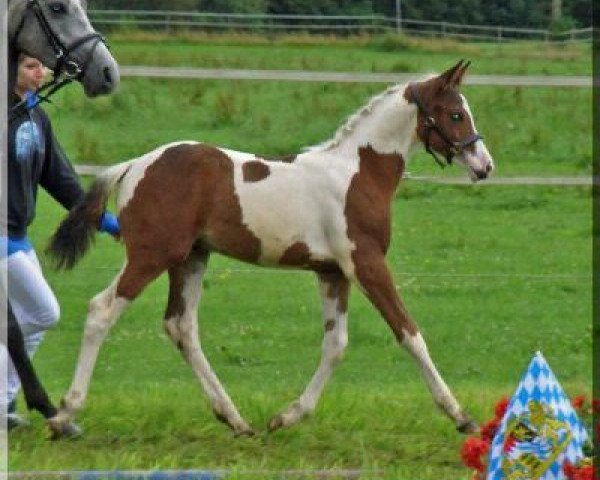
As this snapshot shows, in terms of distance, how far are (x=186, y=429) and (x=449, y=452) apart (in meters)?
1.15

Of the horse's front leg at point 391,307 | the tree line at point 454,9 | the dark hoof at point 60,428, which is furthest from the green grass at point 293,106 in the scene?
the dark hoof at point 60,428

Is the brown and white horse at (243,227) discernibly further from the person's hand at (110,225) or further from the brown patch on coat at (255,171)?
the person's hand at (110,225)

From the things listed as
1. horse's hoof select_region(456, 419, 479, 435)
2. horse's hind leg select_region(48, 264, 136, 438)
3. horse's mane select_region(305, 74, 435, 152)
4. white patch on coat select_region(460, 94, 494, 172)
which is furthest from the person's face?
horse's hoof select_region(456, 419, 479, 435)

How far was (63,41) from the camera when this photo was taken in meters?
7.69

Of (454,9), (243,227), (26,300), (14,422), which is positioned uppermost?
(243,227)

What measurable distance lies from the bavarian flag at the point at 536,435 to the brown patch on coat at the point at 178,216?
235 centimetres

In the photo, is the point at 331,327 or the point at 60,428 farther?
the point at 331,327

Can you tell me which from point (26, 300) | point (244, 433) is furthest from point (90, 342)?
point (244, 433)

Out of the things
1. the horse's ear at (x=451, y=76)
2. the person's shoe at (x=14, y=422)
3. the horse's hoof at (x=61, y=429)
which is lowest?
the person's shoe at (x=14, y=422)

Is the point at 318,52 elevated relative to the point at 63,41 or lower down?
lower down

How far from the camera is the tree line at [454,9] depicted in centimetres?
1369

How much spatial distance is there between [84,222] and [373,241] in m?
1.26

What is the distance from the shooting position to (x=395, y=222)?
15312mm

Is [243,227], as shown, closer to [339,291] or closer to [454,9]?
[339,291]
